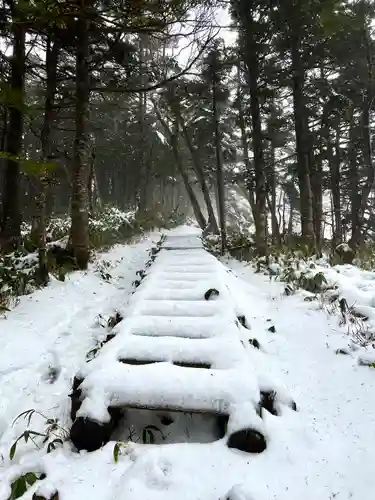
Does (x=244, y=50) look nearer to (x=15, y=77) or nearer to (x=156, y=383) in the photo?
(x=15, y=77)

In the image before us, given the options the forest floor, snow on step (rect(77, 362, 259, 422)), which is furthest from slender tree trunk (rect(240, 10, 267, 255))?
snow on step (rect(77, 362, 259, 422))

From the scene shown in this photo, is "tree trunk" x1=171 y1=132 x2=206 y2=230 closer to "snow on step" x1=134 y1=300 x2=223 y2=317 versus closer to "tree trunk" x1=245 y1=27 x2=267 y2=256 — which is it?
"tree trunk" x1=245 y1=27 x2=267 y2=256

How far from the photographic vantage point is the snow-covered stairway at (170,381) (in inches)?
86.1

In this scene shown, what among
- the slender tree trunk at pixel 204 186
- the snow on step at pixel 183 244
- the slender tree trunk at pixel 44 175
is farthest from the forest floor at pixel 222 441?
the slender tree trunk at pixel 204 186

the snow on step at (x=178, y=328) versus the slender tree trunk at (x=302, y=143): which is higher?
the slender tree trunk at (x=302, y=143)

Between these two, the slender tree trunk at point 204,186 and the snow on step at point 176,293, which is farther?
the slender tree trunk at point 204,186

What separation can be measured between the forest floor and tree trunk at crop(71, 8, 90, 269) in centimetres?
299

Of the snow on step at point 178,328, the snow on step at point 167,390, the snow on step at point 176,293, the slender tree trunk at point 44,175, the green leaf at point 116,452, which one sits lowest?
the green leaf at point 116,452

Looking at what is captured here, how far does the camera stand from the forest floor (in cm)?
185

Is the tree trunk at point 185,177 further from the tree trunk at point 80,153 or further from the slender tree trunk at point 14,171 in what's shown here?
the slender tree trunk at point 14,171

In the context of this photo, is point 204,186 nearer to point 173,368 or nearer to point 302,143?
point 302,143

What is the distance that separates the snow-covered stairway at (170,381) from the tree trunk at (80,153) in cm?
433

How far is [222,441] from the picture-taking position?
7.08 feet

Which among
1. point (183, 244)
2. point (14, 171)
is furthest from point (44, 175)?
point (183, 244)
